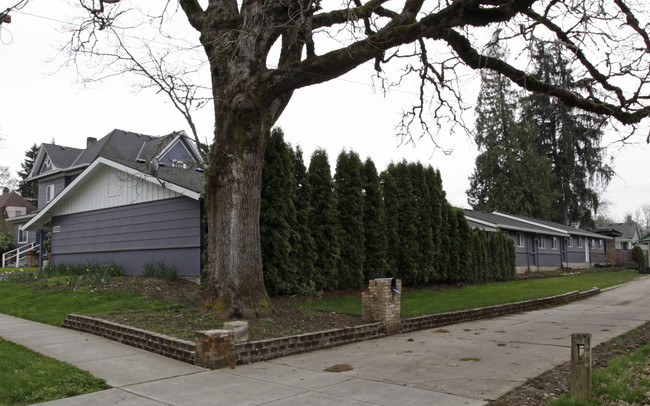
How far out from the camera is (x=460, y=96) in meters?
13.7

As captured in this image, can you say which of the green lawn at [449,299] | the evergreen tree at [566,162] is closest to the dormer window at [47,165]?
the green lawn at [449,299]

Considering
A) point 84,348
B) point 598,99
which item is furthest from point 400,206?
point 84,348

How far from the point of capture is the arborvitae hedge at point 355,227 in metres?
13.3

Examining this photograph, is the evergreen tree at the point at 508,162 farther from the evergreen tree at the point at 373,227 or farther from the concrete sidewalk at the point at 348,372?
the concrete sidewalk at the point at 348,372

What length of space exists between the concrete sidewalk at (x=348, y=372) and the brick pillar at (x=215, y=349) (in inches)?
6.6

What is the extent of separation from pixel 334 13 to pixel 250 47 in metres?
2.97

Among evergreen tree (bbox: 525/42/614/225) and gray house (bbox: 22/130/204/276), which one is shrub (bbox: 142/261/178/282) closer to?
gray house (bbox: 22/130/204/276)

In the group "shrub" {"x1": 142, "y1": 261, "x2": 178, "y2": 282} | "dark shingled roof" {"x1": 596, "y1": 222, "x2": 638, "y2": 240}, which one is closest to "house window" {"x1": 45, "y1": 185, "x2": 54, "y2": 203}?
"shrub" {"x1": 142, "y1": 261, "x2": 178, "y2": 282}

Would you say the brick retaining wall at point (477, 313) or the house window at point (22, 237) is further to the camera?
the house window at point (22, 237)

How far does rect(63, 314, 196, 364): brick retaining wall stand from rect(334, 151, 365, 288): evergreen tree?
7.82 meters

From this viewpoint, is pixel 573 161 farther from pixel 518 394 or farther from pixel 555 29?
pixel 518 394

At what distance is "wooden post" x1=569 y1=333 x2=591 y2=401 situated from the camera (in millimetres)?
4930

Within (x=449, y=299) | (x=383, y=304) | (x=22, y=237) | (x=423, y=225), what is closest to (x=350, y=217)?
(x=449, y=299)

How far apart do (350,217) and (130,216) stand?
25.0ft
